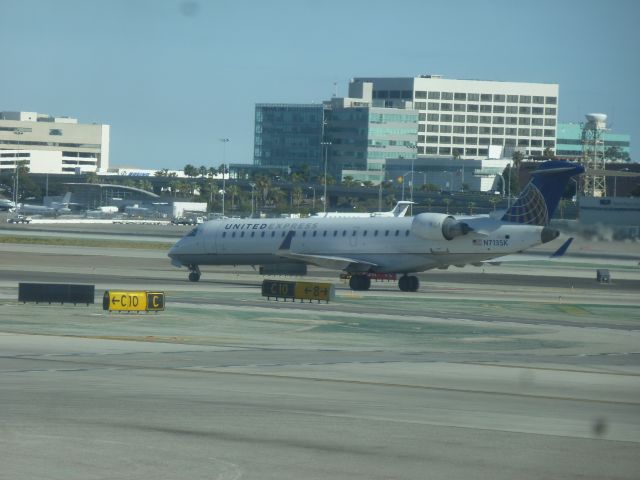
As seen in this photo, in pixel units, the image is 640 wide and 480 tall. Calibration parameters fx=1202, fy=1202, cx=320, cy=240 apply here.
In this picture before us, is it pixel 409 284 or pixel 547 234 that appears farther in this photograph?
pixel 409 284

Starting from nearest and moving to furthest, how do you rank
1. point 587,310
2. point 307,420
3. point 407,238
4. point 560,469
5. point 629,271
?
point 560,469 → point 307,420 → point 587,310 → point 407,238 → point 629,271

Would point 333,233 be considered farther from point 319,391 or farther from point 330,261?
point 319,391

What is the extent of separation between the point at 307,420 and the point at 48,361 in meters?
10.7

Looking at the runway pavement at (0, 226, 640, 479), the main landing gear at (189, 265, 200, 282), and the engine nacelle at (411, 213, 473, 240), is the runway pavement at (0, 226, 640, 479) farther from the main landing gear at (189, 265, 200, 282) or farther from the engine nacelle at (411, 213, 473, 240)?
the main landing gear at (189, 265, 200, 282)

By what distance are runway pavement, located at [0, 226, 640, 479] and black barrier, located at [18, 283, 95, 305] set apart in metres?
0.99

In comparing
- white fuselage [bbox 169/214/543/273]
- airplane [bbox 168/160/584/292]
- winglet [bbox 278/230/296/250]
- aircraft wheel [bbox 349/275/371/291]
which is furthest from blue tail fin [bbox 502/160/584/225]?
winglet [bbox 278/230/296/250]

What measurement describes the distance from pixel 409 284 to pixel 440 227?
4.41 m

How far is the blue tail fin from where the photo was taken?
Result: 62219 millimetres

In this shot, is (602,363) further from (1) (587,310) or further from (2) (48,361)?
(1) (587,310)

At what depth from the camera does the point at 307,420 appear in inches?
833

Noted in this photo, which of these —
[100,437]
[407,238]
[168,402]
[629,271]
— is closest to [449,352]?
[168,402]

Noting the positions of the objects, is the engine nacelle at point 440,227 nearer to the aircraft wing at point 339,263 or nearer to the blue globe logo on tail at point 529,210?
the blue globe logo on tail at point 529,210

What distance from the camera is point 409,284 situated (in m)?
64.4

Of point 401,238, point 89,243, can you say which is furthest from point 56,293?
point 89,243
